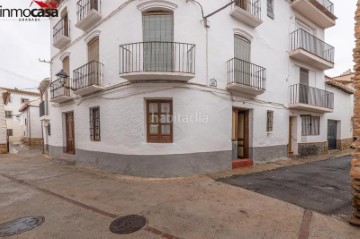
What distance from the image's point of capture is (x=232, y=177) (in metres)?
6.80

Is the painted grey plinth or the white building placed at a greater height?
the white building

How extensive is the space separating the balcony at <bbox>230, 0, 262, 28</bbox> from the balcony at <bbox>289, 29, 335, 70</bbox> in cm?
330

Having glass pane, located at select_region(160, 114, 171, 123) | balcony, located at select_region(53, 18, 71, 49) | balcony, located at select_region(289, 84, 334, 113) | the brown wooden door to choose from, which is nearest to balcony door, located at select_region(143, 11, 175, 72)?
glass pane, located at select_region(160, 114, 171, 123)

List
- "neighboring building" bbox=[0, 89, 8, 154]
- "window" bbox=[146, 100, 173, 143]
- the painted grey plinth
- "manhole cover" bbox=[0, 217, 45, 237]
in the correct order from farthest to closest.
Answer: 1. "neighboring building" bbox=[0, 89, 8, 154]
2. "window" bbox=[146, 100, 173, 143]
3. the painted grey plinth
4. "manhole cover" bbox=[0, 217, 45, 237]

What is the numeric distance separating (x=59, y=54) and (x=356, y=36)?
43.3 ft

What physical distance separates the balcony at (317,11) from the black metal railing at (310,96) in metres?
4.63

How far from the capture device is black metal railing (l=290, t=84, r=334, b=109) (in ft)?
36.2

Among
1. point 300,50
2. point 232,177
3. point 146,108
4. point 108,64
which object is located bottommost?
point 232,177

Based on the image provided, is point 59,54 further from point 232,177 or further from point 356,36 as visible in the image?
point 356,36

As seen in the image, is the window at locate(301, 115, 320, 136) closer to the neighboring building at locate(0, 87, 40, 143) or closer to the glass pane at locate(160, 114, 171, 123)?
the glass pane at locate(160, 114, 171, 123)

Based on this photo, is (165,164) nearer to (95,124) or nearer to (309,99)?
(95,124)

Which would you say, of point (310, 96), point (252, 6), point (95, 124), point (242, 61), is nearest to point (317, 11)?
point (310, 96)

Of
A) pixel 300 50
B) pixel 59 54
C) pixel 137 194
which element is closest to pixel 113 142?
pixel 137 194

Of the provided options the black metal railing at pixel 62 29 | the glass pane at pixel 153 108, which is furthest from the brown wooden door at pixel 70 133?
the glass pane at pixel 153 108
